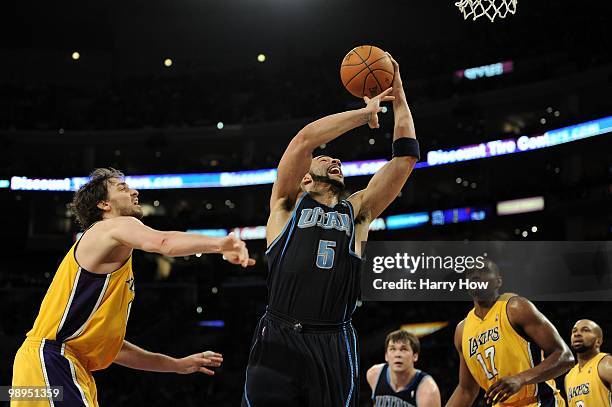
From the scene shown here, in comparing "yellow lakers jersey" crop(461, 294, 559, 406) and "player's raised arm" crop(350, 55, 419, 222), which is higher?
"player's raised arm" crop(350, 55, 419, 222)

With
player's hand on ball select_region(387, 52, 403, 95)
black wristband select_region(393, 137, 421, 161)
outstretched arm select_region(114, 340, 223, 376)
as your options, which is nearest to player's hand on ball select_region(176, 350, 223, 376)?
outstretched arm select_region(114, 340, 223, 376)

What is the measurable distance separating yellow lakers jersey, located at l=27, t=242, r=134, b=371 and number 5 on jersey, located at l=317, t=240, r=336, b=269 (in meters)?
1.16

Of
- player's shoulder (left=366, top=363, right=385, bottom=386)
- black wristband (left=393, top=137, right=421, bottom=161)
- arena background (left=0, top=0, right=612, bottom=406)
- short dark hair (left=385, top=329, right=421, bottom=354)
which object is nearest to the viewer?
black wristband (left=393, top=137, right=421, bottom=161)

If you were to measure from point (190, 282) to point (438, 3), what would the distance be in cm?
1582

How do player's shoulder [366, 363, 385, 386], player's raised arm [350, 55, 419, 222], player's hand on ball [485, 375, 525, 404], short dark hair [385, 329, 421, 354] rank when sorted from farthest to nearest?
player's shoulder [366, 363, 385, 386], short dark hair [385, 329, 421, 354], player's hand on ball [485, 375, 525, 404], player's raised arm [350, 55, 419, 222]

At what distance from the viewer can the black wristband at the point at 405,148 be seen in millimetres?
5039

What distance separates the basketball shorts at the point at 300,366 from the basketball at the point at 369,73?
1819mm

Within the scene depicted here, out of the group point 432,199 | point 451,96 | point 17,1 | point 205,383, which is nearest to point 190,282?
point 205,383

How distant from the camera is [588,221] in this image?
2542 cm

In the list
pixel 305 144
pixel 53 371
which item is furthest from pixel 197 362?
pixel 305 144

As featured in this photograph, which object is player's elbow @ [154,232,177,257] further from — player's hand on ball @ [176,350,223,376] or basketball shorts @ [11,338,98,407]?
player's hand on ball @ [176,350,223,376]

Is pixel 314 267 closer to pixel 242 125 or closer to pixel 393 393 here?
pixel 393 393

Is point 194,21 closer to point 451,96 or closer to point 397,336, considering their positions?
point 451,96

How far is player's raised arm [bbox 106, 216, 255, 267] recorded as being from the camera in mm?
3400
